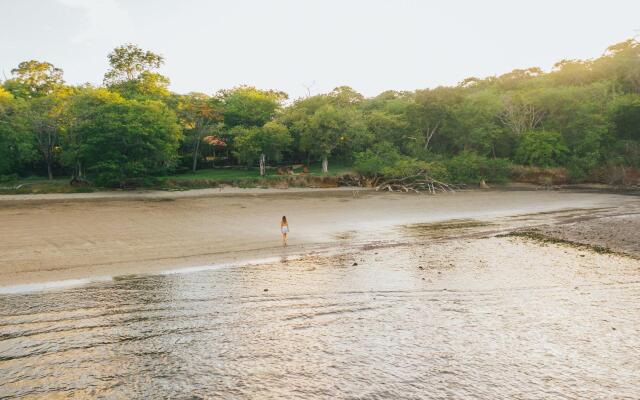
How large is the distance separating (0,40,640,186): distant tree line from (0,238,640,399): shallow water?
30518mm

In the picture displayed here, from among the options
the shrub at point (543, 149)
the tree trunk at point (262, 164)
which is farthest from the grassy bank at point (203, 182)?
the shrub at point (543, 149)

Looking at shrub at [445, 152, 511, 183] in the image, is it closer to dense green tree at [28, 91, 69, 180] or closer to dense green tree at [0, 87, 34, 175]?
dense green tree at [28, 91, 69, 180]

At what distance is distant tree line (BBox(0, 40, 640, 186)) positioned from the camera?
3769cm

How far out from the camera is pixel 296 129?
4722 centimetres

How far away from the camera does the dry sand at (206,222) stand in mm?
12508

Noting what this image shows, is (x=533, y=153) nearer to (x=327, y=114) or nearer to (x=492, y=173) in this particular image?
(x=492, y=173)

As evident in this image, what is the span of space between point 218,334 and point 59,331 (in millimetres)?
2644

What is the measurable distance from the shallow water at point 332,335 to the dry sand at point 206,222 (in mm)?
2798

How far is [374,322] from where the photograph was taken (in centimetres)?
727

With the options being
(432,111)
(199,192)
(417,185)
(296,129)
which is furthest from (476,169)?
(199,192)

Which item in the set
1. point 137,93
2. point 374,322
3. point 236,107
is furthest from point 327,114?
point 374,322

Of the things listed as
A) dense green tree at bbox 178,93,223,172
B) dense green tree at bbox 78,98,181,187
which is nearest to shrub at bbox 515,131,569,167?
dense green tree at bbox 178,93,223,172

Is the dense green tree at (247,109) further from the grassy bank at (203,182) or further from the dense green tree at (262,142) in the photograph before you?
the grassy bank at (203,182)

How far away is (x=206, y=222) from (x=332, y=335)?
47.4 ft
